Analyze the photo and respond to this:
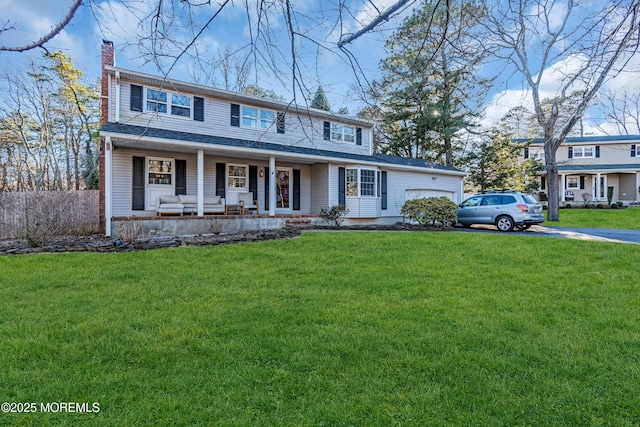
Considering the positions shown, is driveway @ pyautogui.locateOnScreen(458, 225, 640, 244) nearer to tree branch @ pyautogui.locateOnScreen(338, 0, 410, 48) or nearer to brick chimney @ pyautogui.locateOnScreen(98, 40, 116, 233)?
tree branch @ pyautogui.locateOnScreen(338, 0, 410, 48)

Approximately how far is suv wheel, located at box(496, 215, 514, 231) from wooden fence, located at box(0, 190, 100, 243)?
14.5 m

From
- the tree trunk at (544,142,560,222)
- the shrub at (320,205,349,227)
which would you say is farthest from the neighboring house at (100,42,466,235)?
the tree trunk at (544,142,560,222)

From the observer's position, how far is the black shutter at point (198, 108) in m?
12.9

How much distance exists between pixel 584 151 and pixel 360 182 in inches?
996

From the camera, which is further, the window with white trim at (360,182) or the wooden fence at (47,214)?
the window with white trim at (360,182)

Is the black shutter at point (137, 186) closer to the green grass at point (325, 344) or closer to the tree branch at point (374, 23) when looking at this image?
the green grass at point (325, 344)

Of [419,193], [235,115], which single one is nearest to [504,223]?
[419,193]

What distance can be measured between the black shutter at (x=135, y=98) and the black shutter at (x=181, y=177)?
2.27m

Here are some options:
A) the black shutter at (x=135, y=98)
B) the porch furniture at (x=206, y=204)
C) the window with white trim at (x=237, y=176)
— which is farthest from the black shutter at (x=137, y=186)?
the window with white trim at (x=237, y=176)

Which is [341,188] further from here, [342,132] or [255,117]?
[255,117]

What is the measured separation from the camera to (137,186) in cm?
1177

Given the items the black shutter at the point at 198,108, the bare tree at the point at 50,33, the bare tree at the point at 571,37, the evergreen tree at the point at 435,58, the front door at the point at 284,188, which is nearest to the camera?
the bare tree at the point at 50,33

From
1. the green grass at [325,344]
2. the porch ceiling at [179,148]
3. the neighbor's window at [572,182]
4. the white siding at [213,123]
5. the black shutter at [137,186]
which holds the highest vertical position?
the white siding at [213,123]

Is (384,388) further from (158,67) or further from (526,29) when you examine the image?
(526,29)
